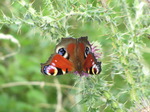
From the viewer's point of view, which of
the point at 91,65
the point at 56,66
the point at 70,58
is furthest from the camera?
the point at 70,58

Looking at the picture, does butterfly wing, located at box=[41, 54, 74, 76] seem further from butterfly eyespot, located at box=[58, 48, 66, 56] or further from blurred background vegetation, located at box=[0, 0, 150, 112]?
blurred background vegetation, located at box=[0, 0, 150, 112]

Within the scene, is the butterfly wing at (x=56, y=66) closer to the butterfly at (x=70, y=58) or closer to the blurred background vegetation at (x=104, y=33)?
the butterfly at (x=70, y=58)

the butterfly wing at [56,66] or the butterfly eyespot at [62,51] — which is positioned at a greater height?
the butterfly eyespot at [62,51]

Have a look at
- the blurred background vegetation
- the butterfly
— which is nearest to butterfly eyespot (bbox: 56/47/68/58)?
the butterfly

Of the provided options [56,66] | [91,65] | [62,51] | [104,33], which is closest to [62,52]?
[62,51]

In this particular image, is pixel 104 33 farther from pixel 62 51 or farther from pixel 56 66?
pixel 56 66

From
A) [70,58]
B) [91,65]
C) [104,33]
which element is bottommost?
[91,65]

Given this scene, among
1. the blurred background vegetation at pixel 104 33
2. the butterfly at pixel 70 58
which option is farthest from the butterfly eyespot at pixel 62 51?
the blurred background vegetation at pixel 104 33
